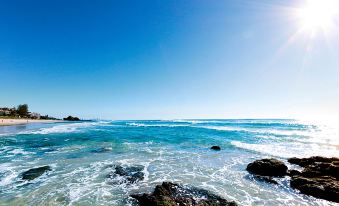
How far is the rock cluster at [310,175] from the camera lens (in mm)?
10984

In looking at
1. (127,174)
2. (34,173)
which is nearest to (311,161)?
(127,174)

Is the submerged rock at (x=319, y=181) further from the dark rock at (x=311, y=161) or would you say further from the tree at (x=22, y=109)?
the tree at (x=22, y=109)

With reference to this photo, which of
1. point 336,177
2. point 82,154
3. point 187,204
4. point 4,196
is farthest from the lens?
point 82,154

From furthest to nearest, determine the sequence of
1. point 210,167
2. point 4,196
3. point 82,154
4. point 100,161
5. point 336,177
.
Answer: point 82,154
point 100,161
point 210,167
point 336,177
point 4,196

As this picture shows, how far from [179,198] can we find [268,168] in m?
8.32

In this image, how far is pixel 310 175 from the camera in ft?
45.2

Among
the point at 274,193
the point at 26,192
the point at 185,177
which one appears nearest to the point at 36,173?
the point at 26,192

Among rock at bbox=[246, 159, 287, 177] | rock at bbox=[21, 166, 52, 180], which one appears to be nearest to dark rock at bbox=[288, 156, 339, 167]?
rock at bbox=[246, 159, 287, 177]

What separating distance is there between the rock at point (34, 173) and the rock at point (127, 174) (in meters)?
4.40

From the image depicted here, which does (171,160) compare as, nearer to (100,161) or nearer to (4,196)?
(100,161)

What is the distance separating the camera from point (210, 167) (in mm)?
16438

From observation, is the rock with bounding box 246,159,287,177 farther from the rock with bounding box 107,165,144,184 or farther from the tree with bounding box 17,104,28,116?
the tree with bounding box 17,104,28,116

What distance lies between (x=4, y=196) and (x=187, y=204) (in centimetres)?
840

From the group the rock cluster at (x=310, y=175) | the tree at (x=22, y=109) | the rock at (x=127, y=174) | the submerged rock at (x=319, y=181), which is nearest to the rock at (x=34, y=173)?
the rock at (x=127, y=174)
